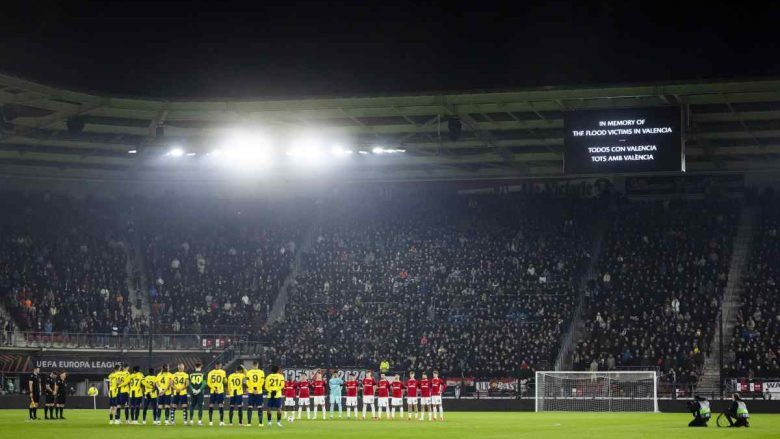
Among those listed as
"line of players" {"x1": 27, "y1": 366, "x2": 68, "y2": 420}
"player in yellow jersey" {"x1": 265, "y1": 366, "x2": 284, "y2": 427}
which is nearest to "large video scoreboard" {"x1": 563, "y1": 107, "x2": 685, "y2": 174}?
"player in yellow jersey" {"x1": 265, "y1": 366, "x2": 284, "y2": 427}

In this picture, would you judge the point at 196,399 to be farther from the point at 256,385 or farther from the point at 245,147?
the point at 245,147

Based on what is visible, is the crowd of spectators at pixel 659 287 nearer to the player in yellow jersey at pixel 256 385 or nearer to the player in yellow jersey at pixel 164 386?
the player in yellow jersey at pixel 256 385

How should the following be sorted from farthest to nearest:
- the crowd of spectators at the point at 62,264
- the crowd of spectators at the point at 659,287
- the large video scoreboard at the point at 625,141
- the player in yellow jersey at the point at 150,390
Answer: the crowd of spectators at the point at 62,264
the crowd of spectators at the point at 659,287
the large video scoreboard at the point at 625,141
the player in yellow jersey at the point at 150,390

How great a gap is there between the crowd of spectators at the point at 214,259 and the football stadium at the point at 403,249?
0.13 m

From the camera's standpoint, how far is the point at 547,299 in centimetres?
5334

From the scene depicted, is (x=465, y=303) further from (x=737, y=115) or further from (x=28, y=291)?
(x=28, y=291)

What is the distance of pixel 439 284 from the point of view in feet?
183

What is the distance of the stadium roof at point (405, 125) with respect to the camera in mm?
43062

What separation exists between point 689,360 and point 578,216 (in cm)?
1261

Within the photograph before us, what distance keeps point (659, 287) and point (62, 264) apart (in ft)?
94.2

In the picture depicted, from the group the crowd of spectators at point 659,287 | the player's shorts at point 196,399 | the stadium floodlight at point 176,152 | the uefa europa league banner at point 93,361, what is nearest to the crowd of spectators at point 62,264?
the uefa europa league banner at point 93,361

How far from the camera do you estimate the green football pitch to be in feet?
89.5

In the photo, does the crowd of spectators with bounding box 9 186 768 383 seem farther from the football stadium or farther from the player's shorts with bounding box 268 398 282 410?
the player's shorts with bounding box 268 398 282 410

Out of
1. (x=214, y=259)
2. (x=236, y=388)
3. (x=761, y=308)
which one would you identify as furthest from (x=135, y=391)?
(x=761, y=308)
